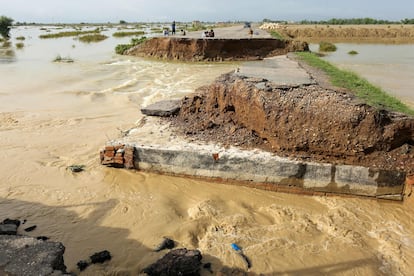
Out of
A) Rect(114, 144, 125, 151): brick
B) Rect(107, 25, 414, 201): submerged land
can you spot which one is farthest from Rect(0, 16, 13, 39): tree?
Rect(114, 144, 125, 151): brick

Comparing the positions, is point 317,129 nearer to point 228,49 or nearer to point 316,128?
point 316,128

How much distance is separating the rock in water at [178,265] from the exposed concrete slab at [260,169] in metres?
2.06

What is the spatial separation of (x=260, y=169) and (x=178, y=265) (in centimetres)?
234

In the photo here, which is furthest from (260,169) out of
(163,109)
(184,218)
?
(163,109)

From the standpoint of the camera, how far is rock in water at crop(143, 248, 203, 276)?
3355 mm

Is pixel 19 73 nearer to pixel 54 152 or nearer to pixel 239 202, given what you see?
pixel 54 152

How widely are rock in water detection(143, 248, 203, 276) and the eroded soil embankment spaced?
2.55 m

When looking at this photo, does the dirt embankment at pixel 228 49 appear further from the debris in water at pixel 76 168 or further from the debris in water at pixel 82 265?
the debris in water at pixel 82 265

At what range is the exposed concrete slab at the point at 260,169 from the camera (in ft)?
16.4

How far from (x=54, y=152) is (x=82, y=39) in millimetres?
38220

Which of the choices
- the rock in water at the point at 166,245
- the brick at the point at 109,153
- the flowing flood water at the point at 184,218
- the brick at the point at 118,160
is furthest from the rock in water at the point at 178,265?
the brick at the point at 109,153

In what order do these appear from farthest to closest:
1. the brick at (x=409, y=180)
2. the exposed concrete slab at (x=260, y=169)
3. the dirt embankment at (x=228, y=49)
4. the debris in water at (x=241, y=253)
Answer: the dirt embankment at (x=228, y=49) → the exposed concrete slab at (x=260, y=169) → the brick at (x=409, y=180) → the debris in water at (x=241, y=253)

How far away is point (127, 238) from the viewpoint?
4203mm

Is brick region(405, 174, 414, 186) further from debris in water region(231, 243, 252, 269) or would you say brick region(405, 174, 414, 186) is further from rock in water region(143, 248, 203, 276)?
rock in water region(143, 248, 203, 276)
